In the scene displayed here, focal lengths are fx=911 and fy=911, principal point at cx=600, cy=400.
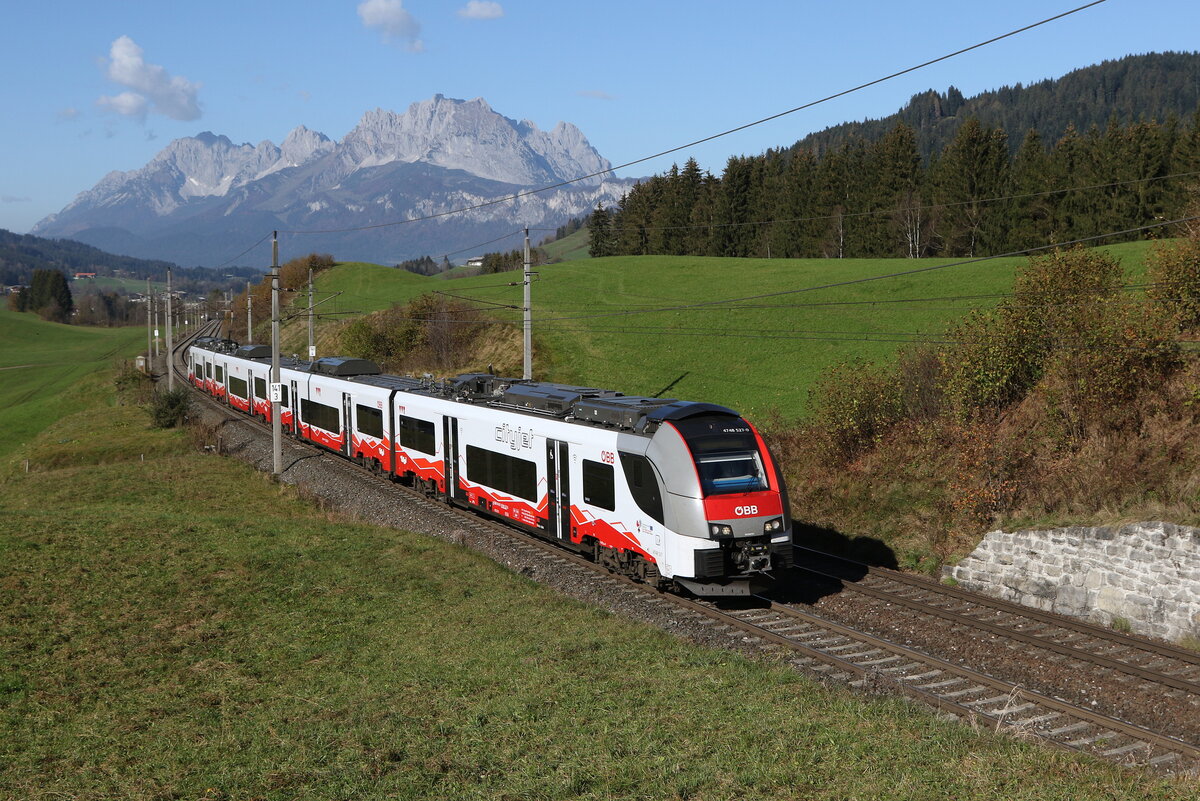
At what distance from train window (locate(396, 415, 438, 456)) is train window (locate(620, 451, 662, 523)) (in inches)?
421

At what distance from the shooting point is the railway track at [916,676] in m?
11.7

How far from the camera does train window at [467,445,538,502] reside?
870 inches

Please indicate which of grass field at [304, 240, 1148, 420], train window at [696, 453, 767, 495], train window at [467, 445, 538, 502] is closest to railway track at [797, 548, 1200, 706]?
train window at [696, 453, 767, 495]

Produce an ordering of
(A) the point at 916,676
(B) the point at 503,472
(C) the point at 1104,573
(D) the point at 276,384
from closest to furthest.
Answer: (A) the point at 916,676
(C) the point at 1104,573
(B) the point at 503,472
(D) the point at 276,384

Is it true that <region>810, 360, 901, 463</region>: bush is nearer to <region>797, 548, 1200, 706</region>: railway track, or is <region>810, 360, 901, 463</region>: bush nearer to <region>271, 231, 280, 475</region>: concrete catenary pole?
<region>797, 548, 1200, 706</region>: railway track

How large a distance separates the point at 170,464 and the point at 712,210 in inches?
2955

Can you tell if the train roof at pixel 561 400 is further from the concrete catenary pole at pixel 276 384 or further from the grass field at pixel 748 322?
the grass field at pixel 748 322

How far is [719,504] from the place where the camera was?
16969mm

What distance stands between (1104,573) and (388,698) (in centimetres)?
1349

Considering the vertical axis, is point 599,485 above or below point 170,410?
above

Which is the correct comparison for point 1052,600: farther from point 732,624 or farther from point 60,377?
point 60,377

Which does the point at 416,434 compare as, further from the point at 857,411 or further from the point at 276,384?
the point at 857,411

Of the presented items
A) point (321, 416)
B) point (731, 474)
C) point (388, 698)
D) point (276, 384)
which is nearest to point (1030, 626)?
point (731, 474)

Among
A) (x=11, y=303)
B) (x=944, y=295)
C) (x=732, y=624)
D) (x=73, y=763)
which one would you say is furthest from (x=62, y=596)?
(x=11, y=303)
